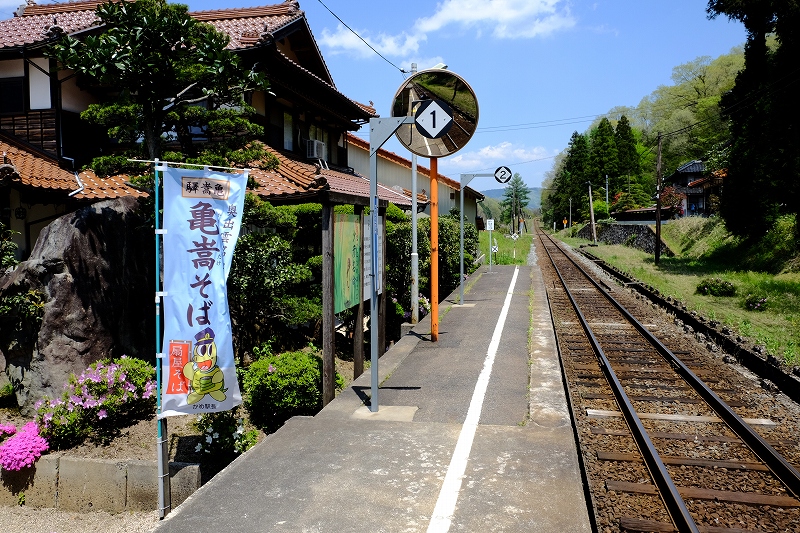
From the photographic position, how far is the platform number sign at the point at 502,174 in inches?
607

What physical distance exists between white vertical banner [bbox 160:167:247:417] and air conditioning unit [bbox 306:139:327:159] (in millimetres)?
10282

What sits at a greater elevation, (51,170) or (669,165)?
(669,165)

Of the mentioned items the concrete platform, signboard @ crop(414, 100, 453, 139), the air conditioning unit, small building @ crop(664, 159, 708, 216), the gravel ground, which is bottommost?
the gravel ground

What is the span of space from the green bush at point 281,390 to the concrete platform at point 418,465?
18.7 inches

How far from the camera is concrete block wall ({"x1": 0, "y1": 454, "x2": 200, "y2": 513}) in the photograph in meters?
5.42

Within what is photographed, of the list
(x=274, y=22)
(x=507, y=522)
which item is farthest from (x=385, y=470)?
(x=274, y=22)

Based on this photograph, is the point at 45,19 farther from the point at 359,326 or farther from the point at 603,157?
the point at 603,157

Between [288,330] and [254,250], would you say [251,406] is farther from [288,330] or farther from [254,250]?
[288,330]

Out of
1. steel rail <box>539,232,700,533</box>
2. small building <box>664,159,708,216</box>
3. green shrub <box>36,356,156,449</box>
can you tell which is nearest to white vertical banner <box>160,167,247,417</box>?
green shrub <box>36,356,156,449</box>

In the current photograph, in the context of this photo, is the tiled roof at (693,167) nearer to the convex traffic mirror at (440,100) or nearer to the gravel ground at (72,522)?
the convex traffic mirror at (440,100)

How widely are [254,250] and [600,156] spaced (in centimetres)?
7377

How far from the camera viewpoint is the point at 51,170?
10656 millimetres

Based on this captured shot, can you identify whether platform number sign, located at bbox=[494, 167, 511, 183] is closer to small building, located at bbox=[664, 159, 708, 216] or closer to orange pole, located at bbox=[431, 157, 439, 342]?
orange pole, located at bbox=[431, 157, 439, 342]

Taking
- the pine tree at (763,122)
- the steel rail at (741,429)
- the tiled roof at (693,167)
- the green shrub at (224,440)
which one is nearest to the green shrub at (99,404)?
the green shrub at (224,440)
